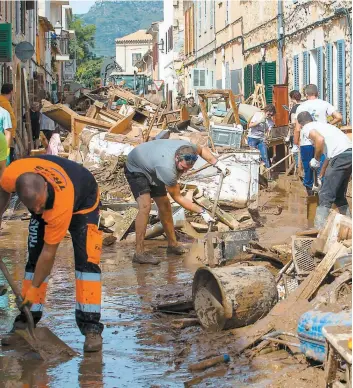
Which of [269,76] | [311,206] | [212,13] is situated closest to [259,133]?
[269,76]

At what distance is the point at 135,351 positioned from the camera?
6.17 m

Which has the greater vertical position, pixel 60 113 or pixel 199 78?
pixel 199 78

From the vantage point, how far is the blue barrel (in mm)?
5188

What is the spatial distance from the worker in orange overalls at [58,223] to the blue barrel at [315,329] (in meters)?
1.51

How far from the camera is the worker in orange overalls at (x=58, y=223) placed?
5586 mm

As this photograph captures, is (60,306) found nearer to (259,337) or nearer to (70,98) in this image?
(259,337)

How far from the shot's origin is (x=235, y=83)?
30484mm

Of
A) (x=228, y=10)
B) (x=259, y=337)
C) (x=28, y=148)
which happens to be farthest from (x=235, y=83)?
(x=259, y=337)

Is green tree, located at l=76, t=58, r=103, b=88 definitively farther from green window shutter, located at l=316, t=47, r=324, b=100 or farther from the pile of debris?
the pile of debris

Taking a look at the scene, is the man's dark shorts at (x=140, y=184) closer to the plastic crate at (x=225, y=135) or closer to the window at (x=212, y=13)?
the plastic crate at (x=225, y=135)

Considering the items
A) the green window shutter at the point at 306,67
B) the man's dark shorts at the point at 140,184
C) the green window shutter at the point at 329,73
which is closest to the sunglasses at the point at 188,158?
the man's dark shorts at the point at 140,184

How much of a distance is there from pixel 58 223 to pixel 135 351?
1.14 meters

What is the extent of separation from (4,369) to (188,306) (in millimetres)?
1782

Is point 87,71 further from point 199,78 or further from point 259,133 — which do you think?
point 259,133
